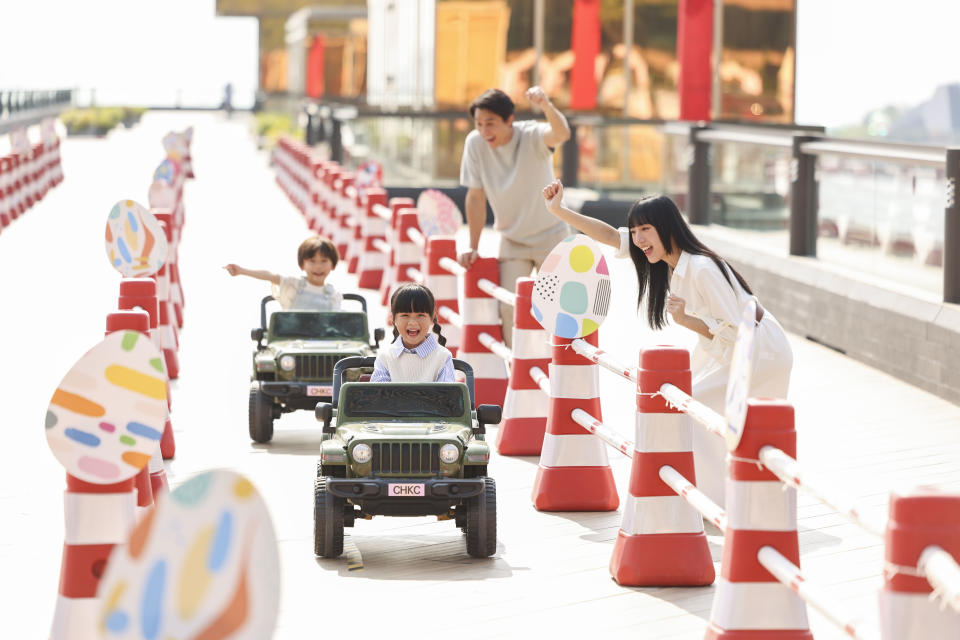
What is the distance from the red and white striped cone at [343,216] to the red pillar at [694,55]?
716cm

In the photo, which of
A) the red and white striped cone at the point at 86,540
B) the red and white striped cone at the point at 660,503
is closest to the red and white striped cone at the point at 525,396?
the red and white striped cone at the point at 660,503

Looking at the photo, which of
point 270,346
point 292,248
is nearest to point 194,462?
point 270,346

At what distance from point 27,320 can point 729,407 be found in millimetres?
11815

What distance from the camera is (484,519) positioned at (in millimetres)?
7137

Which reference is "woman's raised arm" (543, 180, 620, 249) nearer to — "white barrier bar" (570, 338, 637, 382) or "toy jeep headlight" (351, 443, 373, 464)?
"white barrier bar" (570, 338, 637, 382)

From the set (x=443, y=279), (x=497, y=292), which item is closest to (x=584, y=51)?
(x=443, y=279)

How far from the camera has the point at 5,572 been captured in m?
7.02

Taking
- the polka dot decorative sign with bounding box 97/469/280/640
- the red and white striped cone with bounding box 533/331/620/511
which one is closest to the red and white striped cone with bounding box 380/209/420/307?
the red and white striped cone with bounding box 533/331/620/511

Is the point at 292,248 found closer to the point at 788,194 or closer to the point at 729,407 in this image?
the point at 788,194

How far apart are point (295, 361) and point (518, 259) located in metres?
1.77

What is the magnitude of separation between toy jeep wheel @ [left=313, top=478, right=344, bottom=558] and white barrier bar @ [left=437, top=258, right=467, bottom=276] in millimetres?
5139

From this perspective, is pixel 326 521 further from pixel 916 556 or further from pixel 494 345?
pixel 494 345

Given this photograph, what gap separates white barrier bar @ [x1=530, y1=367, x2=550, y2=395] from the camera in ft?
29.1

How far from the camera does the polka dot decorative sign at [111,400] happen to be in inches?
189
